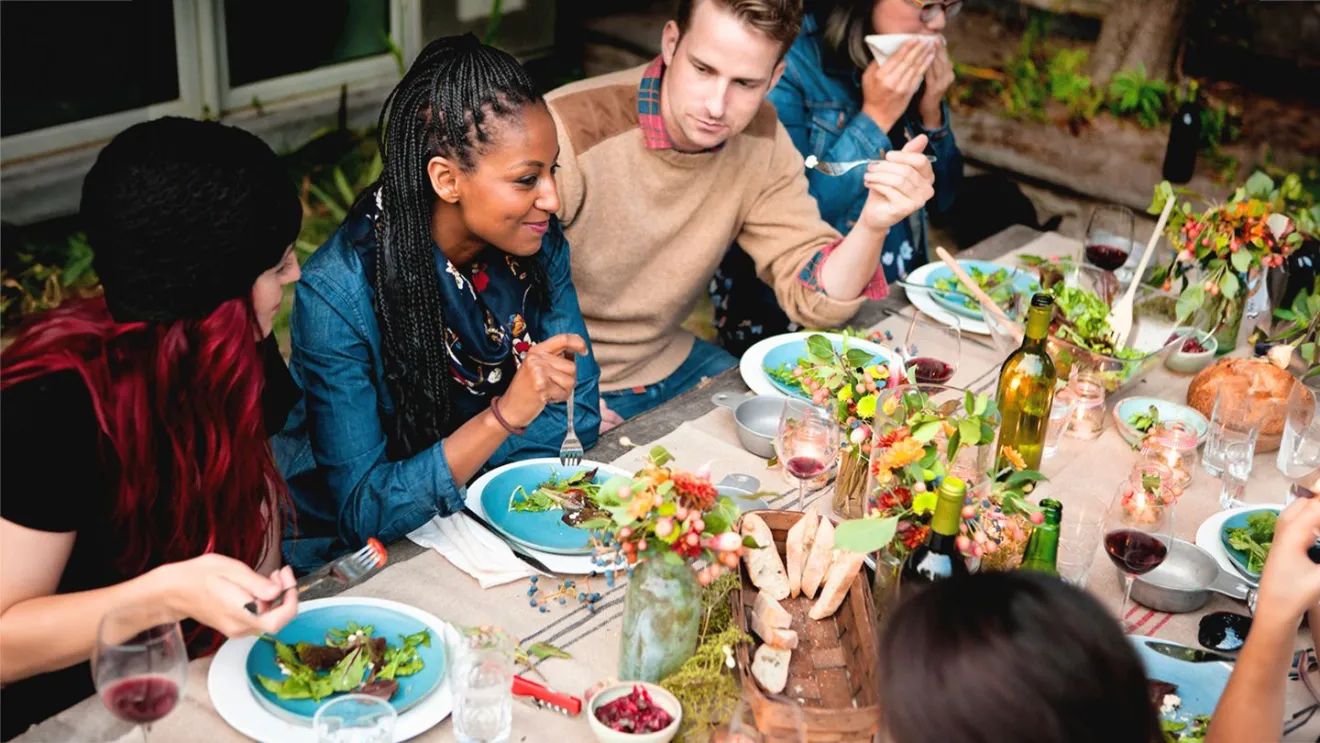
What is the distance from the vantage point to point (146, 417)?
1.69 meters

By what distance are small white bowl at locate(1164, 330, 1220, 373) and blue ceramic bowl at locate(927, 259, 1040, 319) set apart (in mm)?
338

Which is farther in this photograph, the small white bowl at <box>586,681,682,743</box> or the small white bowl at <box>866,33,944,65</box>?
the small white bowl at <box>866,33,944,65</box>

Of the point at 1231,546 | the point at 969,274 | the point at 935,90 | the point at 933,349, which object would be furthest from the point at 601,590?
the point at 935,90

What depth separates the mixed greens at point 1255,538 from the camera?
197 cm

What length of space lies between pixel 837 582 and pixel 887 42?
74.3 inches

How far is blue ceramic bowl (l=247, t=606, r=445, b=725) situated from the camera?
5.11 feet

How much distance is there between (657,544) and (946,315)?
5.06 feet

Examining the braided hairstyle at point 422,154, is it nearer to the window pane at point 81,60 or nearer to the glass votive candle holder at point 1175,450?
the glass votive candle holder at point 1175,450

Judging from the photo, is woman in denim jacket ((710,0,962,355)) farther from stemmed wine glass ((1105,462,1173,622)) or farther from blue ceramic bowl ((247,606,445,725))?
blue ceramic bowl ((247,606,445,725))

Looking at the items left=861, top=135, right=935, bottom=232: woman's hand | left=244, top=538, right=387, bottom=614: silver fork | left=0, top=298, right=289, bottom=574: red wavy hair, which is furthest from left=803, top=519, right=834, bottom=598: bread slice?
left=861, top=135, right=935, bottom=232: woman's hand

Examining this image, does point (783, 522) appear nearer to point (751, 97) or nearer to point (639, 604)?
point (639, 604)

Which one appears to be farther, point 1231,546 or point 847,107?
point 847,107

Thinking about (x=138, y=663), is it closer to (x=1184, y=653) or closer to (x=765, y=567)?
(x=765, y=567)

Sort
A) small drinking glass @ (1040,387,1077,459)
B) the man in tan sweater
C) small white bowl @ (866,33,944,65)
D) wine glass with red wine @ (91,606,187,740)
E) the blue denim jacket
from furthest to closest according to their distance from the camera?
small white bowl @ (866,33,944,65)
the man in tan sweater
small drinking glass @ (1040,387,1077,459)
the blue denim jacket
wine glass with red wine @ (91,606,187,740)
